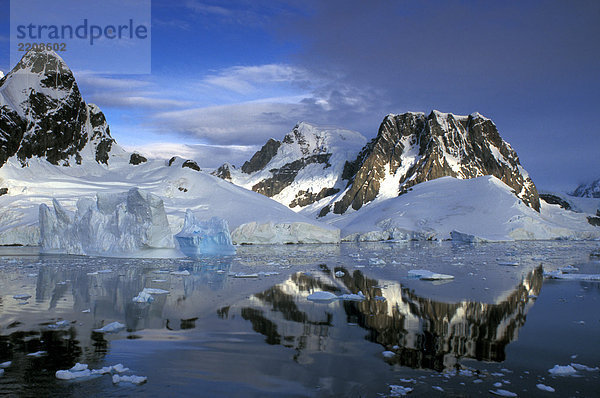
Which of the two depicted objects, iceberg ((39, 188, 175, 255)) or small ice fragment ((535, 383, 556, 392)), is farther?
iceberg ((39, 188, 175, 255))

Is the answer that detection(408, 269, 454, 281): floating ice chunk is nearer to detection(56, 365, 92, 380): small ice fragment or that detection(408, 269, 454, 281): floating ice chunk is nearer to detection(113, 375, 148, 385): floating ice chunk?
detection(113, 375, 148, 385): floating ice chunk

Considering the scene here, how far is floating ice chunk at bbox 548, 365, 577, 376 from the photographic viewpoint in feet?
20.2

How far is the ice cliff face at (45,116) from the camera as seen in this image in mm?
65812

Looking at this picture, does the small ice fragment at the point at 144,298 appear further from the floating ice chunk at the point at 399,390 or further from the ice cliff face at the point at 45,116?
the ice cliff face at the point at 45,116

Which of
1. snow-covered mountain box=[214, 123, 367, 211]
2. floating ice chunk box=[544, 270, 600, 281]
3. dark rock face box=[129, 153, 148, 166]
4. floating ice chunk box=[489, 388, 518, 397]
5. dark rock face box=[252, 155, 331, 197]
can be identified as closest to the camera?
floating ice chunk box=[489, 388, 518, 397]

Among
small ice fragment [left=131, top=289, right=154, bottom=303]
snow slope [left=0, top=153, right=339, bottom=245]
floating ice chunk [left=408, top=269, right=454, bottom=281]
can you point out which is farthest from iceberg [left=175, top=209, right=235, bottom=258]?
small ice fragment [left=131, top=289, right=154, bottom=303]

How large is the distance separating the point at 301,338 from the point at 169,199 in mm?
47402

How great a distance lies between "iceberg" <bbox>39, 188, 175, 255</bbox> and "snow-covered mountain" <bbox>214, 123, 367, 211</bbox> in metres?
129

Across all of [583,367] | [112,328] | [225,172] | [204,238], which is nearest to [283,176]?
[225,172]

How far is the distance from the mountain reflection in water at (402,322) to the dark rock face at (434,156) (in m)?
109

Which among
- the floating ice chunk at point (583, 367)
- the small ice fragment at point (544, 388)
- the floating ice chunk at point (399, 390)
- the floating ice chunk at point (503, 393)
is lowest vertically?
the floating ice chunk at point (583, 367)

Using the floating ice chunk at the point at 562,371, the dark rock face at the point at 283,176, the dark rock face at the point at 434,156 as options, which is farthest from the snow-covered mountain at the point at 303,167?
the floating ice chunk at the point at 562,371

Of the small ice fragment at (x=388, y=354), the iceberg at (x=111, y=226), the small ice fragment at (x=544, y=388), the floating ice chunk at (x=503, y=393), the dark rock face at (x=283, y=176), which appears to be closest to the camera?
the floating ice chunk at (x=503, y=393)

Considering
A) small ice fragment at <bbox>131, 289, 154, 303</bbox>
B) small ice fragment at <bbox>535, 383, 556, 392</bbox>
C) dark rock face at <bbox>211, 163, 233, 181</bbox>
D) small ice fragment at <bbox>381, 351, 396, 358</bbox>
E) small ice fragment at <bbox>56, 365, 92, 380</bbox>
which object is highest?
dark rock face at <bbox>211, 163, 233, 181</bbox>
